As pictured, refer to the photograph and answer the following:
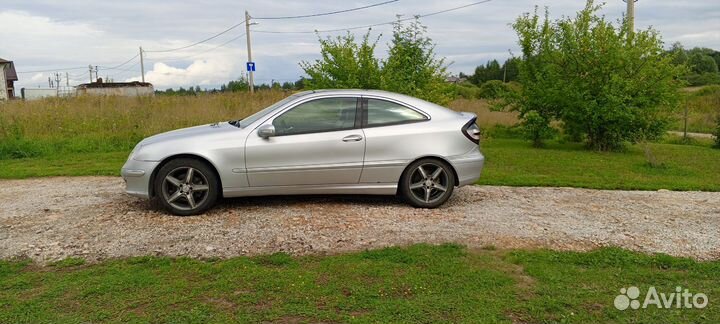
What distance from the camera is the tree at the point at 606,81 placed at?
45.6 ft

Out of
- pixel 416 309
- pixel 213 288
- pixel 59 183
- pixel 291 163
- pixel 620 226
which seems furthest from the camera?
pixel 59 183

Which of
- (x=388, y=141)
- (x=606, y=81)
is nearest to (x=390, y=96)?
(x=388, y=141)

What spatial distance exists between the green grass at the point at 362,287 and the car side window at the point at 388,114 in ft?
6.76

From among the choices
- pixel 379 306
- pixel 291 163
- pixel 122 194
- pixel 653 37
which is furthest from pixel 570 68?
pixel 379 306

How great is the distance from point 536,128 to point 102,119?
41.5ft

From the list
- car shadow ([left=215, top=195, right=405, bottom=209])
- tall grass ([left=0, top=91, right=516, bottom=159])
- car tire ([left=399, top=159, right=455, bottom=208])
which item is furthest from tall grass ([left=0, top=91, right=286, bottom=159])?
car tire ([left=399, top=159, right=455, bottom=208])

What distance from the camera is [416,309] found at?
3518 millimetres

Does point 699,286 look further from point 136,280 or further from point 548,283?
point 136,280

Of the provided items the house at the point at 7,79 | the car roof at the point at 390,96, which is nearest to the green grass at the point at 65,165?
the car roof at the point at 390,96

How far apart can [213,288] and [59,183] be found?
581cm

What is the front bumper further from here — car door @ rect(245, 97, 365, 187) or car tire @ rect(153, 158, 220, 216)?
car door @ rect(245, 97, 365, 187)

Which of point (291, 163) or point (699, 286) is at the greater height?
point (291, 163)

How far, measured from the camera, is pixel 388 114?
6516mm

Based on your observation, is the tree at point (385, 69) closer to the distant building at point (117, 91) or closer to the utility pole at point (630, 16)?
the utility pole at point (630, 16)
